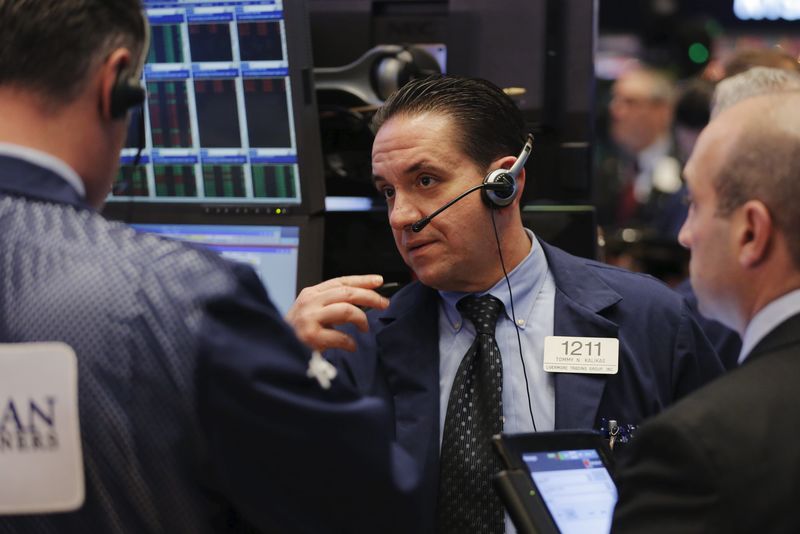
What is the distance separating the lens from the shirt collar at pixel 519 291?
2.06m

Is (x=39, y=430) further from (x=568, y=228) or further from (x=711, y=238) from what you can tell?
(x=568, y=228)

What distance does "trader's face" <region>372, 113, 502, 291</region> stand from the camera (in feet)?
6.70

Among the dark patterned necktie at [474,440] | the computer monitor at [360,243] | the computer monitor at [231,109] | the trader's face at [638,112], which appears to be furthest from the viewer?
the trader's face at [638,112]

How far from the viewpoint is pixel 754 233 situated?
1.29 meters

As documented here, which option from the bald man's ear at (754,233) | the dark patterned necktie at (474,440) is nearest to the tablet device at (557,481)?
the dark patterned necktie at (474,440)

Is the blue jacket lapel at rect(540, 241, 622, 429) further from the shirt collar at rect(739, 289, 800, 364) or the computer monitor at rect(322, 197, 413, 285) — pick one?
the shirt collar at rect(739, 289, 800, 364)

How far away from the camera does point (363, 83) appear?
2.48 m

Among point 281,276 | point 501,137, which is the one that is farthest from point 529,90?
point 281,276

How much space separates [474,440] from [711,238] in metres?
0.71

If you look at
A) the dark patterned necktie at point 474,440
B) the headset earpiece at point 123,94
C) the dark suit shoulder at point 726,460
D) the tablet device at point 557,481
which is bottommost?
the dark patterned necktie at point 474,440

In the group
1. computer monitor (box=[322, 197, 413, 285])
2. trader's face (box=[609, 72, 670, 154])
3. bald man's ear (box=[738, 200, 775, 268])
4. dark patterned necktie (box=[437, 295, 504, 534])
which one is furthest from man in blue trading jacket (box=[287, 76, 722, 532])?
trader's face (box=[609, 72, 670, 154])

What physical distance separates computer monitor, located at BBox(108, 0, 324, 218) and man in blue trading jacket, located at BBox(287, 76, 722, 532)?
285 mm

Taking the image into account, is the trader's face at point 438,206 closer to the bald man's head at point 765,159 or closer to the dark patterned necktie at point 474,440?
the dark patterned necktie at point 474,440

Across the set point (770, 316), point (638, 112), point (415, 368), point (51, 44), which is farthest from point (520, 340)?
point (638, 112)
